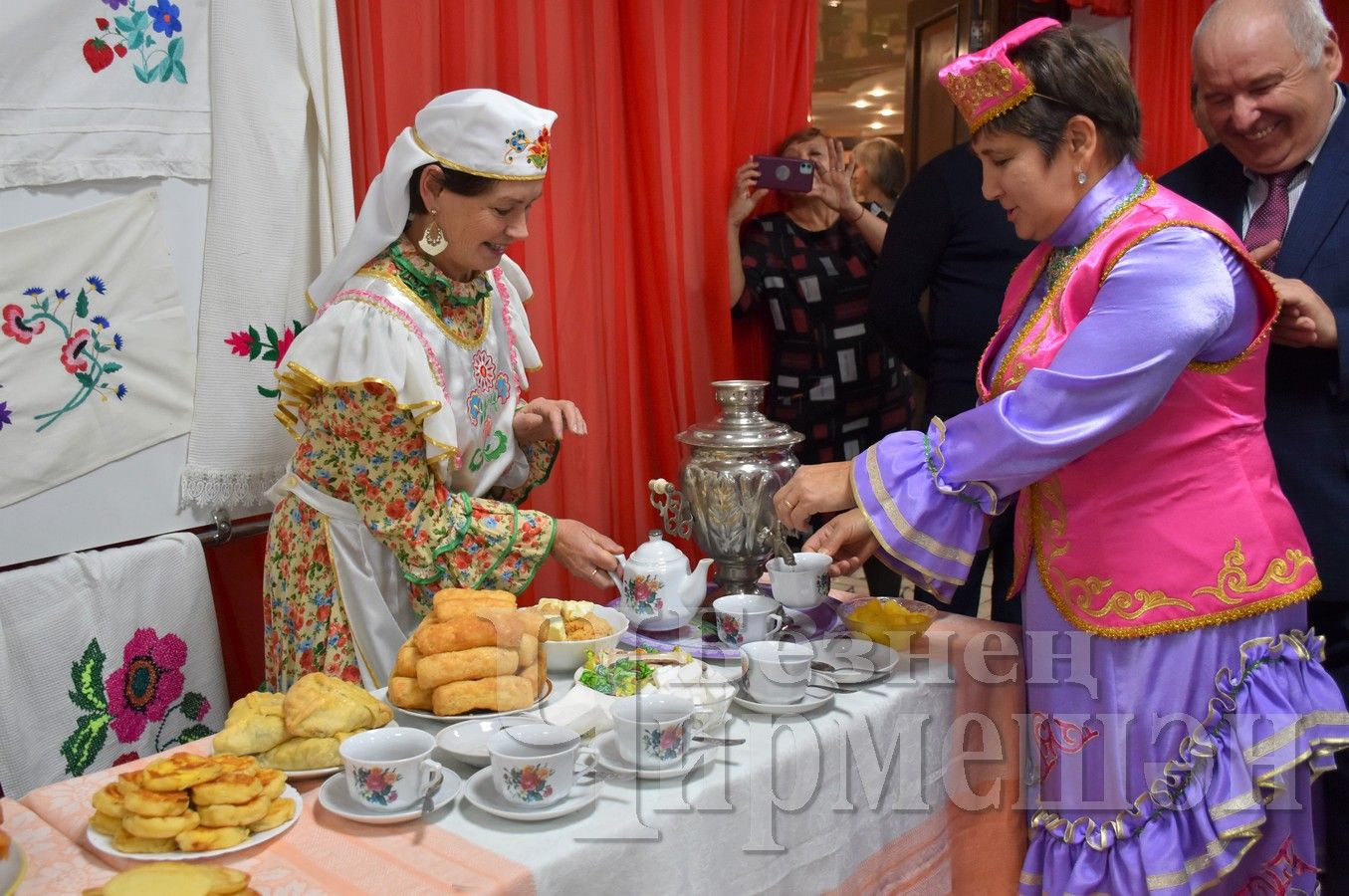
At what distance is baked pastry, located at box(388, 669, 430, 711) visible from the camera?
1.46m

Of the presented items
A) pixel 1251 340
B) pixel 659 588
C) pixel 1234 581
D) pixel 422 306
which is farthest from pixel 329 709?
pixel 1251 340

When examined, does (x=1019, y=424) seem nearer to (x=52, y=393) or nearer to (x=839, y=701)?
(x=839, y=701)

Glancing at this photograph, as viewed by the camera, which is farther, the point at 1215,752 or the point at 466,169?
the point at 466,169

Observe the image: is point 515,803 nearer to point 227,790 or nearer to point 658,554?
point 227,790

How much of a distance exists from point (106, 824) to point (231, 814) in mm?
141

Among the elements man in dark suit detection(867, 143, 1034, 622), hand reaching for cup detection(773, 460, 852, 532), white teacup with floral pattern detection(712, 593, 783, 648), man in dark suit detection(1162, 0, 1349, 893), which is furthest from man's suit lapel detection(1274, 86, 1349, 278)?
white teacup with floral pattern detection(712, 593, 783, 648)

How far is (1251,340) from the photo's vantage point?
1569 millimetres

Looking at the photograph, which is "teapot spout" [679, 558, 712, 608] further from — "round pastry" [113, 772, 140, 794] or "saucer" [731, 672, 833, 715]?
"round pastry" [113, 772, 140, 794]

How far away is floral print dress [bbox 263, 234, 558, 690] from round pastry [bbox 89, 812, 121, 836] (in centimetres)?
78

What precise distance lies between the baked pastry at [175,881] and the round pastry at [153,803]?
2.7 inches

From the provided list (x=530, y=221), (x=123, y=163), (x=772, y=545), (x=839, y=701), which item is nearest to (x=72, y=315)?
(x=123, y=163)

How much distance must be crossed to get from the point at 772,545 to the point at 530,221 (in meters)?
1.11

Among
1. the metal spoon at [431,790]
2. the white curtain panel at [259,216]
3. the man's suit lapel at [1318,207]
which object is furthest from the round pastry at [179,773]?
the man's suit lapel at [1318,207]

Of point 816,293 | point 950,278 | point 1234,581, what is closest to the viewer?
point 1234,581
